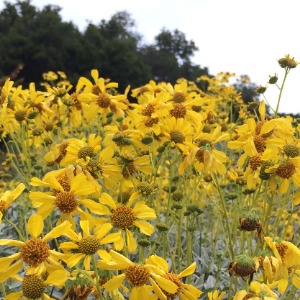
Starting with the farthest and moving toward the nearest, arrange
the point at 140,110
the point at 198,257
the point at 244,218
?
1. the point at 198,257
2. the point at 140,110
3. the point at 244,218

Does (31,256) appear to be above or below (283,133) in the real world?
below

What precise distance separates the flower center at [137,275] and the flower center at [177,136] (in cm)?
79

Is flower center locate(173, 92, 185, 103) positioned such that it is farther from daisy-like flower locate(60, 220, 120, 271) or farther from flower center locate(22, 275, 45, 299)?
flower center locate(22, 275, 45, 299)

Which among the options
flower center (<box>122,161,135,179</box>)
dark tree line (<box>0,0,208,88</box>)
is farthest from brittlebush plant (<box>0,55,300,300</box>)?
dark tree line (<box>0,0,208,88</box>)

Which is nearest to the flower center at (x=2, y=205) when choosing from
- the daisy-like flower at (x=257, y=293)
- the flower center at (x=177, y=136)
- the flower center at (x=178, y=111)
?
the daisy-like flower at (x=257, y=293)

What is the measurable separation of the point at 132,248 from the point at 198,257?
4.44 ft

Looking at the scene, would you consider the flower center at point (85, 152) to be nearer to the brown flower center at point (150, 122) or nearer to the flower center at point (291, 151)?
the brown flower center at point (150, 122)

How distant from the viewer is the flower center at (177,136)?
6.23 feet

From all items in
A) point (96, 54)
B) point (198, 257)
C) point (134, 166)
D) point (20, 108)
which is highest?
point (96, 54)

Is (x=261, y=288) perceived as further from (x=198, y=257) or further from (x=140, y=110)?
(x=198, y=257)

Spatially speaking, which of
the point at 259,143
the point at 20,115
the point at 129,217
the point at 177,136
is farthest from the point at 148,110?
the point at 129,217

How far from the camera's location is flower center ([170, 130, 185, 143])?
74.7 inches

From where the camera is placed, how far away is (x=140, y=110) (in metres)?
2.13

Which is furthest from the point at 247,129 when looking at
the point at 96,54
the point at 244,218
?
the point at 96,54
